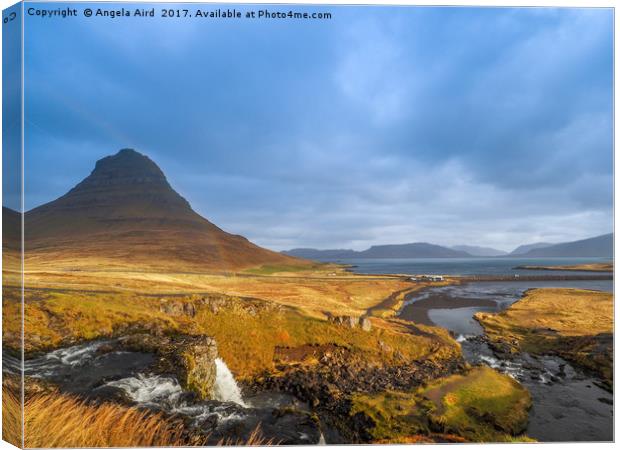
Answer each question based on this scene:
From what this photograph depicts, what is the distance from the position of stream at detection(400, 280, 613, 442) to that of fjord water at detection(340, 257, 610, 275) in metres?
0.39

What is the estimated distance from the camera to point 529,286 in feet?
17.8

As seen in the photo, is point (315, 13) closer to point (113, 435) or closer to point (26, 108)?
point (26, 108)

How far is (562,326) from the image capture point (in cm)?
452

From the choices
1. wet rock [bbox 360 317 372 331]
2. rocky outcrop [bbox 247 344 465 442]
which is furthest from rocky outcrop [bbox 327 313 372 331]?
rocky outcrop [bbox 247 344 465 442]

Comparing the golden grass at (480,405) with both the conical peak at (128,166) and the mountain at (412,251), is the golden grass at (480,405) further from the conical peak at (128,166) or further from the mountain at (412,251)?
the conical peak at (128,166)

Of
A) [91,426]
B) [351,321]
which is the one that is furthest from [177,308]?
[351,321]

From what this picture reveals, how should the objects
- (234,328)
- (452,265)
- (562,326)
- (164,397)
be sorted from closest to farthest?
(164,397) → (234,328) → (562,326) → (452,265)

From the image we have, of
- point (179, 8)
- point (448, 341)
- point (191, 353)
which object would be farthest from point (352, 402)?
point (179, 8)

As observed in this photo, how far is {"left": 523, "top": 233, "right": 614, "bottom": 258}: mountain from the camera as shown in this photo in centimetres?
397

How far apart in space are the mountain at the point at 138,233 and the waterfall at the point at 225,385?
1885 millimetres

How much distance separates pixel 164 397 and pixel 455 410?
5132mm

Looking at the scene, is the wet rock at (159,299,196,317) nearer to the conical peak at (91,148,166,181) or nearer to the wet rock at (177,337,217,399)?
the wet rock at (177,337,217,399)

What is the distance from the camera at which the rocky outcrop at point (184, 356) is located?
4.08 metres

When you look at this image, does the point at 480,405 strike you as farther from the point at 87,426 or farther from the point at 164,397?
the point at 87,426
